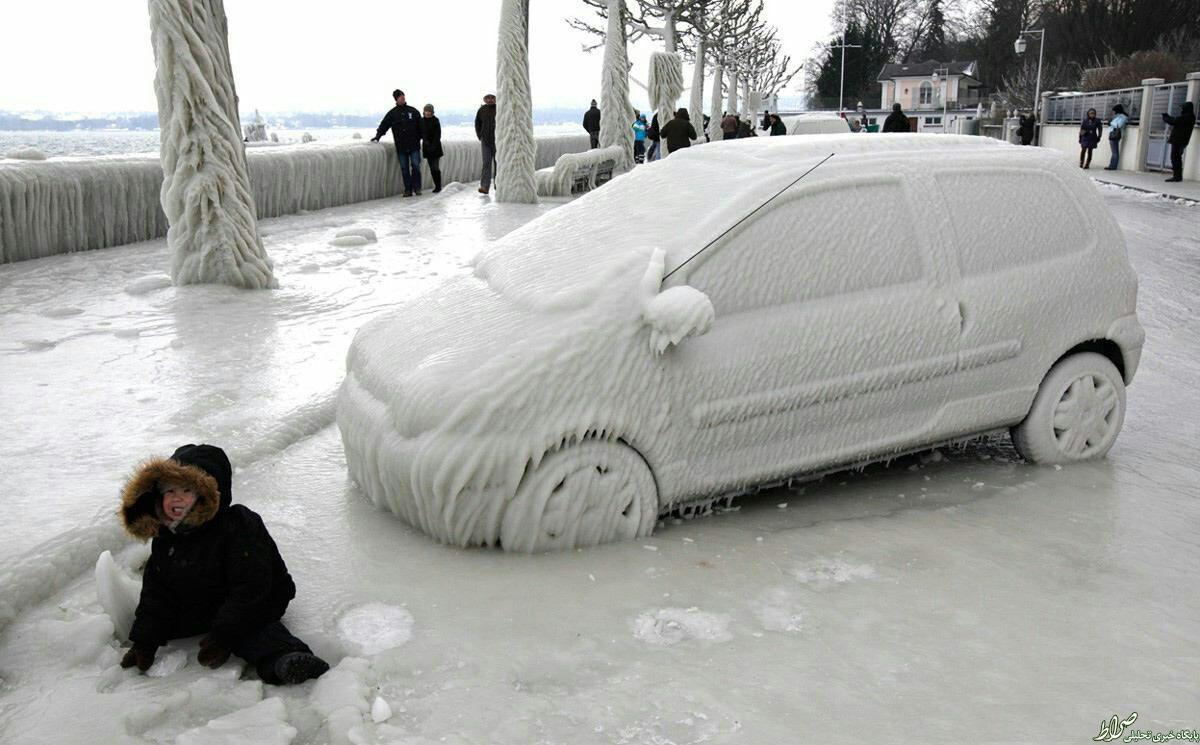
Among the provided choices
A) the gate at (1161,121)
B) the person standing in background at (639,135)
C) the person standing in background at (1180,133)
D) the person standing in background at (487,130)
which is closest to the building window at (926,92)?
the gate at (1161,121)

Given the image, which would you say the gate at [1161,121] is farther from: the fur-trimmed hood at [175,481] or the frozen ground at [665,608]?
the fur-trimmed hood at [175,481]

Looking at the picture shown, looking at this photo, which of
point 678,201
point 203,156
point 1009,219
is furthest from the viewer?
point 203,156

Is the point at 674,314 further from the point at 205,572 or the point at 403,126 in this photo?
the point at 403,126

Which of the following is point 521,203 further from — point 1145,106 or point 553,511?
point 1145,106

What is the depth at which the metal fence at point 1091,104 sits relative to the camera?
27.0m

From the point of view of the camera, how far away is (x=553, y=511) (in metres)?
3.36

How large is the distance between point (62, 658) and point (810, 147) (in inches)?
126

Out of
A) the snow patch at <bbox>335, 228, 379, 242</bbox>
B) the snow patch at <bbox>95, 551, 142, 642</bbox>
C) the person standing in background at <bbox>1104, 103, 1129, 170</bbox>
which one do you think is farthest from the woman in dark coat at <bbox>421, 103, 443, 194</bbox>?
the person standing in background at <bbox>1104, 103, 1129, 170</bbox>

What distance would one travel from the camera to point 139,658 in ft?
8.82

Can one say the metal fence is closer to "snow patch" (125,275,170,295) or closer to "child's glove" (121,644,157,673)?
"snow patch" (125,275,170,295)

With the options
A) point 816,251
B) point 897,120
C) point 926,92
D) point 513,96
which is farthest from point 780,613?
point 926,92

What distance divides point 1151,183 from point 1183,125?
1275mm

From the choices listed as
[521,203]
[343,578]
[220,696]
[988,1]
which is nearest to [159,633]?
[220,696]

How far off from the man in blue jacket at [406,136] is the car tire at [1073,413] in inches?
567
